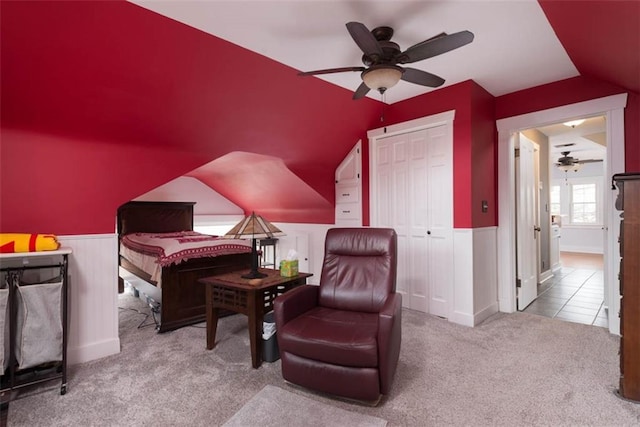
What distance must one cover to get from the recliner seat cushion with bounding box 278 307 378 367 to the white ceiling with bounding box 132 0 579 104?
2048mm

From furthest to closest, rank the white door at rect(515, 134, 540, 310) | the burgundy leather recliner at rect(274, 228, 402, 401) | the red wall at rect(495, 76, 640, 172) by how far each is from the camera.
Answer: the white door at rect(515, 134, 540, 310), the red wall at rect(495, 76, 640, 172), the burgundy leather recliner at rect(274, 228, 402, 401)

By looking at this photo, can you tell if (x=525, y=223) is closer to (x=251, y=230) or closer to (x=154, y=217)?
(x=251, y=230)

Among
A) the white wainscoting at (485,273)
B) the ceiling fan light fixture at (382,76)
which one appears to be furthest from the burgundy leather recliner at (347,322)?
the white wainscoting at (485,273)

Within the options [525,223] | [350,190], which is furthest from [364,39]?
[525,223]

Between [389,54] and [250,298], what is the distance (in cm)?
201

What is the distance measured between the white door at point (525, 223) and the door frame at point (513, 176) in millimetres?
177

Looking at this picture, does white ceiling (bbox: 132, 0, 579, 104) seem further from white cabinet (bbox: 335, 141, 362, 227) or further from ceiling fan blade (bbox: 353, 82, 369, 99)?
white cabinet (bbox: 335, 141, 362, 227)

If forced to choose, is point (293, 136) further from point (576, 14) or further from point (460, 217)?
point (576, 14)

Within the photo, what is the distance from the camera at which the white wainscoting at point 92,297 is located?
2479 millimetres

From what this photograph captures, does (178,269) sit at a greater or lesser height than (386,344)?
greater

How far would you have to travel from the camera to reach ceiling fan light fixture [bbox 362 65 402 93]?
2.09m

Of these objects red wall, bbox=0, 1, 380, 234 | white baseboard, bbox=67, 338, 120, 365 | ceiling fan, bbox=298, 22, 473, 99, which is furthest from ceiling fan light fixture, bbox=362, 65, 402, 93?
white baseboard, bbox=67, 338, 120, 365

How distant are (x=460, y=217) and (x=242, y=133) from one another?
2.48 metres

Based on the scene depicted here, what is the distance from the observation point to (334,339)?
6.11 ft
